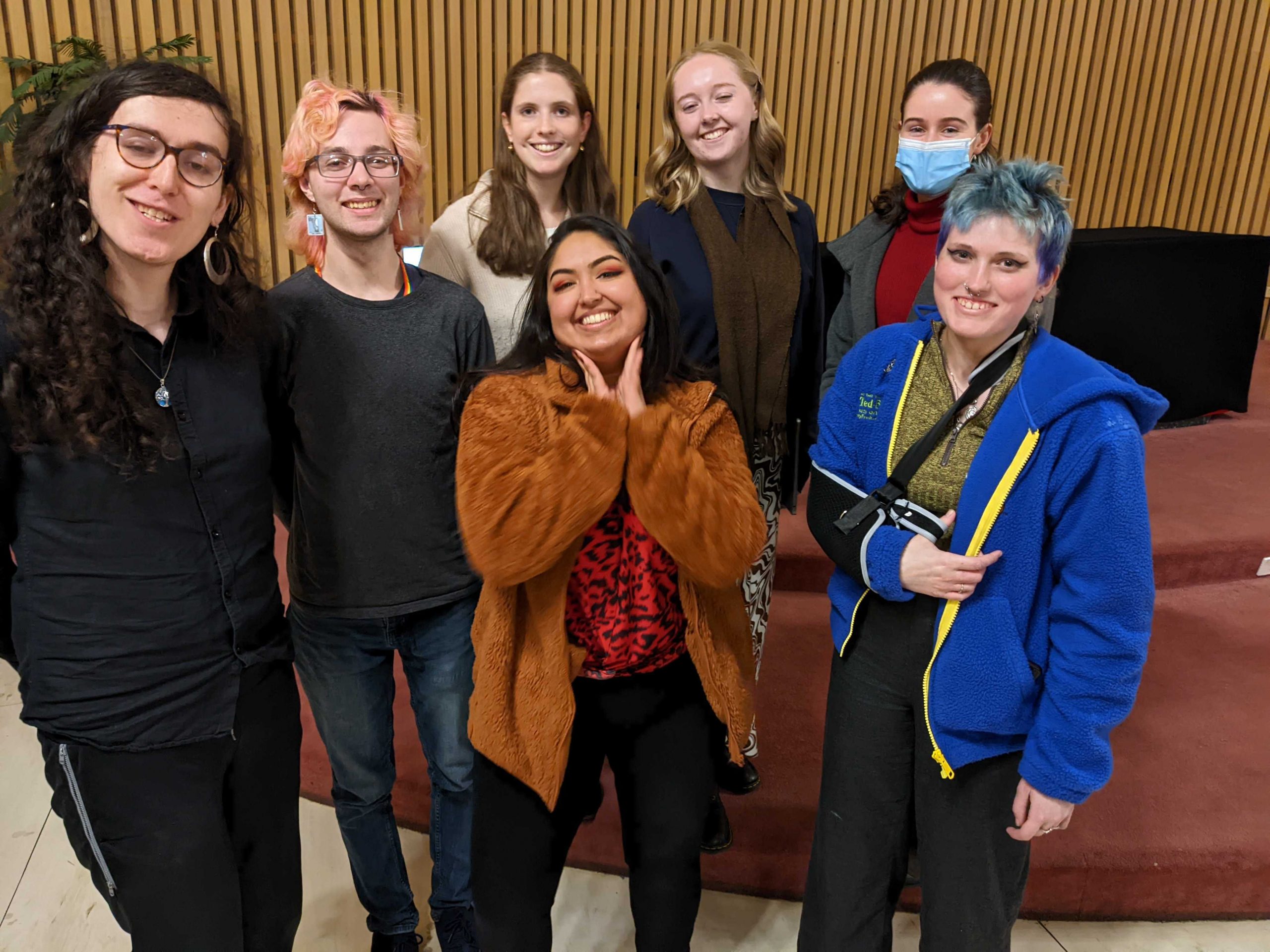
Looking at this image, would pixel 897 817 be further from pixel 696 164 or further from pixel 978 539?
pixel 696 164

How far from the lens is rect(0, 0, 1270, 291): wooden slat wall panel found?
4781mm

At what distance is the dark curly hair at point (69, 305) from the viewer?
122cm

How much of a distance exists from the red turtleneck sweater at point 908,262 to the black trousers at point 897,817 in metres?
0.93

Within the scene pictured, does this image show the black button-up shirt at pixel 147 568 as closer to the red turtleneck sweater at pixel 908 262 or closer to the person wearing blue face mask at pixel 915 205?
the person wearing blue face mask at pixel 915 205

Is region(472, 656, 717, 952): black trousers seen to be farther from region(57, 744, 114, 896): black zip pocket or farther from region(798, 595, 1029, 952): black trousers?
region(57, 744, 114, 896): black zip pocket

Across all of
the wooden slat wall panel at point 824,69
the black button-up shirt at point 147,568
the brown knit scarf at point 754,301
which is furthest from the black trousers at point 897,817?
the wooden slat wall panel at point 824,69

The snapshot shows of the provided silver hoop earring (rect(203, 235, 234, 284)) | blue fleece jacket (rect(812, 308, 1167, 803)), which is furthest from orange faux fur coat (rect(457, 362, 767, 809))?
silver hoop earring (rect(203, 235, 234, 284))

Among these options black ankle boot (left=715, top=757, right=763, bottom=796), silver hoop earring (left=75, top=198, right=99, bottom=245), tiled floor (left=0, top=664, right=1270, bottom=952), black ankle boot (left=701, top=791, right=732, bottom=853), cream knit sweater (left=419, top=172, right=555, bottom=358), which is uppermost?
silver hoop earring (left=75, top=198, right=99, bottom=245)

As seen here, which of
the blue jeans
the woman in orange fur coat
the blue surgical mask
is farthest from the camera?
the blue surgical mask

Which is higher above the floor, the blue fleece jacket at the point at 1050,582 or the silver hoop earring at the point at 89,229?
the silver hoop earring at the point at 89,229

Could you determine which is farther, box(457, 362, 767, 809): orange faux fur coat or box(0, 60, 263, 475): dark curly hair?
box(457, 362, 767, 809): orange faux fur coat

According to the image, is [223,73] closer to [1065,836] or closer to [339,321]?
[339,321]

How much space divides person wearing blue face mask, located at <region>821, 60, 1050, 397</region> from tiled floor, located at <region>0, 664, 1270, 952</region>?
1.35m

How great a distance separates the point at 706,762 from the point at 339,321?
1.04m
